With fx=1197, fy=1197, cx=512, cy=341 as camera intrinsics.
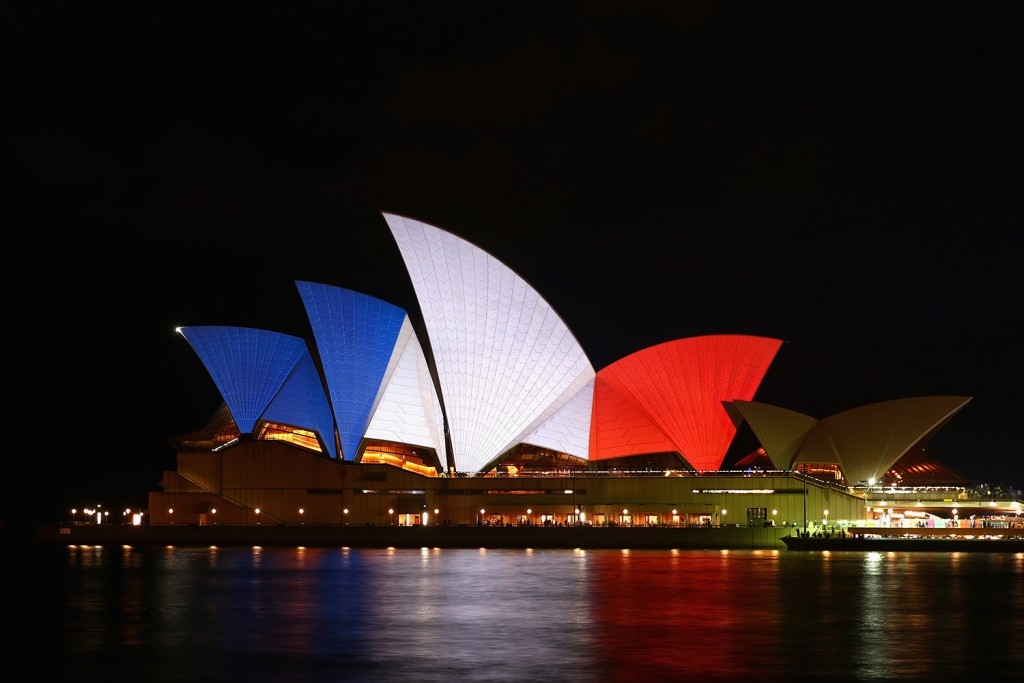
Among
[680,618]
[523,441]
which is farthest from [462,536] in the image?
[680,618]

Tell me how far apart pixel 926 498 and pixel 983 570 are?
913 inches

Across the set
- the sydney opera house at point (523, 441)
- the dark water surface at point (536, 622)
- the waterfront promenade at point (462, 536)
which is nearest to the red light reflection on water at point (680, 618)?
the dark water surface at point (536, 622)

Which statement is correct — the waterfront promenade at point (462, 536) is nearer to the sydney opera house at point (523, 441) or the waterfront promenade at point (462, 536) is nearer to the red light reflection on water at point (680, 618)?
the sydney opera house at point (523, 441)

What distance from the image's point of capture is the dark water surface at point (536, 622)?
19.5 meters

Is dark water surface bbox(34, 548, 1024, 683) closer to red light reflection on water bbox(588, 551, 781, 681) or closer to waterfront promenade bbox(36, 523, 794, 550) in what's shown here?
red light reflection on water bbox(588, 551, 781, 681)

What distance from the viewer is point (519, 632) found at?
76.3 feet

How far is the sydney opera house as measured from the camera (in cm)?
5816

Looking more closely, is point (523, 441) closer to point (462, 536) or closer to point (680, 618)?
point (462, 536)

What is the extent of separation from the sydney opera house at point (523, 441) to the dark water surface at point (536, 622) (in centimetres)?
1670

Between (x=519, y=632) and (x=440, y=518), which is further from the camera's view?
(x=440, y=518)

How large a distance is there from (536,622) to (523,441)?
3432 cm

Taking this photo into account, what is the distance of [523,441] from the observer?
59.0 meters

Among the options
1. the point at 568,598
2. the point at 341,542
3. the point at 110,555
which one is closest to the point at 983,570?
the point at 568,598

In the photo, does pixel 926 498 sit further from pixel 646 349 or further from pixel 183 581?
pixel 183 581
